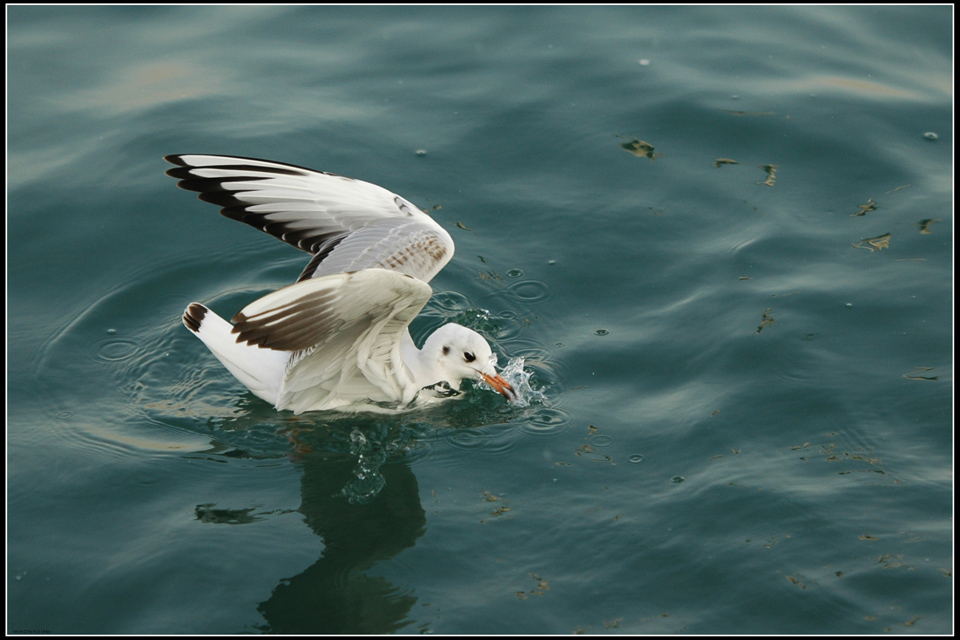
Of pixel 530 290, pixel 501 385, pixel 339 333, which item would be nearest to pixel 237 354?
pixel 339 333

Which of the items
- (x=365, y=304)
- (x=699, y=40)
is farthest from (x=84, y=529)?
(x=699, y=40)

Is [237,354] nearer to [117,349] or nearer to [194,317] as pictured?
[194,317]

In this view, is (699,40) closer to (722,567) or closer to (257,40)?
(257,40)

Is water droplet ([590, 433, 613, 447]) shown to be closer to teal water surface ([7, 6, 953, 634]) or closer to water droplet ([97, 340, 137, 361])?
teal water surface ([7, 6, 953, 634])

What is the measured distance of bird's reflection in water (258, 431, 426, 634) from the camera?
539 centimetres

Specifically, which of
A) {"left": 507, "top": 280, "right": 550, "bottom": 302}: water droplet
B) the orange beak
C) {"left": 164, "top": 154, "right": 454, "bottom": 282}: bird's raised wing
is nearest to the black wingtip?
{"left": 164, "top": 154, "right": 454, "bottom": 282}: bird's raised wing

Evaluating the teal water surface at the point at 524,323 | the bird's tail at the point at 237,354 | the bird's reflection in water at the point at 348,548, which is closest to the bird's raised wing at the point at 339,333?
the bird's tail at the point at 237,354

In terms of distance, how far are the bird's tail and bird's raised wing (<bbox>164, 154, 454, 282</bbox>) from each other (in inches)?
25.8

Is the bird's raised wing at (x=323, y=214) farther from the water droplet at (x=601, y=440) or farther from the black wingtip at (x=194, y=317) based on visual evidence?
the water droplet at (x=601, y=440)

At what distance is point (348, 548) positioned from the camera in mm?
5902

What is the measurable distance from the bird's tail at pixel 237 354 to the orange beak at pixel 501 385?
1.48 metres

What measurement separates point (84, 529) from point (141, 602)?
0.81 metres

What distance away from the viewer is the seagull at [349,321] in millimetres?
6520

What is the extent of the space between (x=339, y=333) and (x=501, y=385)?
4.98 ft
